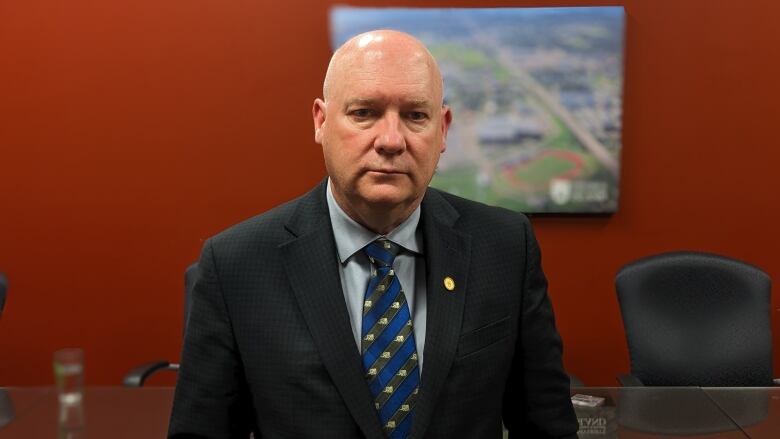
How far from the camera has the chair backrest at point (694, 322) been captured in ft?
10.2

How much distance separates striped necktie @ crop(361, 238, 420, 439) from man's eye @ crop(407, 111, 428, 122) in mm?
243

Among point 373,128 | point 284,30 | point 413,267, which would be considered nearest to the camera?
point 373,128

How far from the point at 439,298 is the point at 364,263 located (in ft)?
0.48

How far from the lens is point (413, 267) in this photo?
1.44m

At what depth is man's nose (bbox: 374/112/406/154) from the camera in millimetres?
1249

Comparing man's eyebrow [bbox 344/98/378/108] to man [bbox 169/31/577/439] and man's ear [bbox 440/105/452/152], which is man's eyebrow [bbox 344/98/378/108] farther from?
man's ear [bbox 440/105/452/152]

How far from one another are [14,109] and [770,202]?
133 inches

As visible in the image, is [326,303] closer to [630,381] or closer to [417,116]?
[417,116]

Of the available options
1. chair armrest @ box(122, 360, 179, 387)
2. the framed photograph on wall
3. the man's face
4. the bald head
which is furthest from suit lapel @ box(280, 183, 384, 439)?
the framed photograph on wall

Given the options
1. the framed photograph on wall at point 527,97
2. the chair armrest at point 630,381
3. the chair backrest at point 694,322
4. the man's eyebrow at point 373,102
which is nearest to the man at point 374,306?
the man's eyebrow at point 373,102

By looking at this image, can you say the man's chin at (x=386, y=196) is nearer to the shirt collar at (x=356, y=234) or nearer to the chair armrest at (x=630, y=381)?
the shirt collar at (x=356, y=234)

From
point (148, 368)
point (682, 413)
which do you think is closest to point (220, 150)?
point (148, 368)

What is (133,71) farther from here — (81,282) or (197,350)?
(197,350)

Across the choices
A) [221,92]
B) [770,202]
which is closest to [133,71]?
[221,92]
